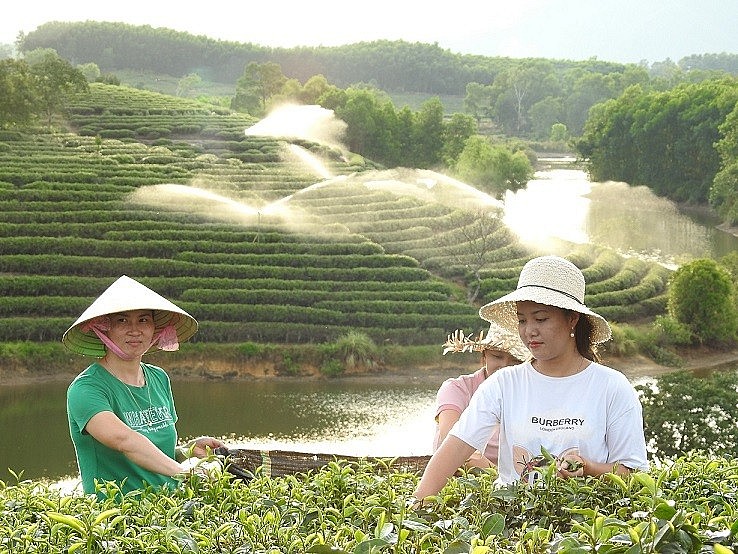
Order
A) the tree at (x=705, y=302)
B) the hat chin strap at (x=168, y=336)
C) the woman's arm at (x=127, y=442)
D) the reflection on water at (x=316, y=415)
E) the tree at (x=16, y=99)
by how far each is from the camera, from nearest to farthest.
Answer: the woman's arm at (x=127, y=442) < the hat chin strap at (x=168, y=336) < the reflection on water at (x=316, y=415) < the tree at (x=705, y=302) < the tree at (x=16, y=99)

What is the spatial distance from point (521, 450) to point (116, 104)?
3670 centimetres

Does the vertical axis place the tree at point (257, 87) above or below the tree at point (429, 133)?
above

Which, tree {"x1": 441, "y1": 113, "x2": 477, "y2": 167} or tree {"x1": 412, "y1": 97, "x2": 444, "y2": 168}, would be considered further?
tree {"x1": 412, "y1": 97, "x2": 444, "y2": 168}

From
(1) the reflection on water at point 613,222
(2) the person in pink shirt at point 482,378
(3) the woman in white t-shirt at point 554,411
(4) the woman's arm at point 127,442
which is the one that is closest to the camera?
(3) the woman in white t-shirt at point 554,411

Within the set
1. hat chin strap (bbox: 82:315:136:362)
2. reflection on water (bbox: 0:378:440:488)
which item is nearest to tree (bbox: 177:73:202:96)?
reflection on water (bbox: 0:378:440:488)

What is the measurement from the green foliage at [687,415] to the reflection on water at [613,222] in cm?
1654

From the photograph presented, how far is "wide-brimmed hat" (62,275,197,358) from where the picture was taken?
11.2ft

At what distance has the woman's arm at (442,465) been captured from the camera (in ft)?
7.88

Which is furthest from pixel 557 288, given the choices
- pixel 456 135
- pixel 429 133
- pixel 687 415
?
pixel 456 135

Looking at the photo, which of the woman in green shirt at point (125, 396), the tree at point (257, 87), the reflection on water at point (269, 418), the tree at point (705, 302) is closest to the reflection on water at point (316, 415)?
the reflection on water at point (269, 418)

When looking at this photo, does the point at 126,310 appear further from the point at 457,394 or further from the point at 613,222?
the point at 613,222

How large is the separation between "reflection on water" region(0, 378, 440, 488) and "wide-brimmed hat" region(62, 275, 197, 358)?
443 inches

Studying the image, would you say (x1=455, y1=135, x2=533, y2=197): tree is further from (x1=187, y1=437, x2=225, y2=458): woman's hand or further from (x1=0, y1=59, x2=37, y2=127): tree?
(x1=187, y1=437, x2=225, y2=458): woman's hand

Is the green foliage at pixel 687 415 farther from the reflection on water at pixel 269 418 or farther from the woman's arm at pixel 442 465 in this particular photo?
the woman's arm at pixel 442 465
